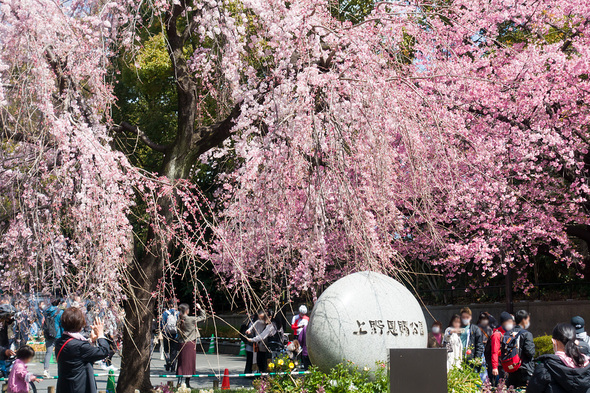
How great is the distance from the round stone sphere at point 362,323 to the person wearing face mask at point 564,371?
2484mm

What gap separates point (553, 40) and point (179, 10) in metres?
9.51

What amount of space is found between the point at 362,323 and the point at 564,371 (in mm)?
A: 2850

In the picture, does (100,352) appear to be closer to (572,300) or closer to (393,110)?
(393,110)

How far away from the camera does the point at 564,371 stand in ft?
15.7

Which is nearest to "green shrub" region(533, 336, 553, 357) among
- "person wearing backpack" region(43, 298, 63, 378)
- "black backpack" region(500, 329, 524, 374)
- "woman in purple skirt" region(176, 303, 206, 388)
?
"black backpack" region(500, 329, 524, 374)

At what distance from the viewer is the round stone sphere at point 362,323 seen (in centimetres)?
732

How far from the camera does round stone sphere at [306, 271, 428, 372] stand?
24.0 feet

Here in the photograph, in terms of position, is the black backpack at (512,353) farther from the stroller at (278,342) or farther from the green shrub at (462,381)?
the stroller at (278,342)

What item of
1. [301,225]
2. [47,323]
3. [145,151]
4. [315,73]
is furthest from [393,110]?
[145,151]

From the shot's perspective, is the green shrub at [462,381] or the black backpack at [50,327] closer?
the green shrub at [462,381]

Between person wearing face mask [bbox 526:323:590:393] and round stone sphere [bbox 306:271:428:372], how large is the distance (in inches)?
97.8

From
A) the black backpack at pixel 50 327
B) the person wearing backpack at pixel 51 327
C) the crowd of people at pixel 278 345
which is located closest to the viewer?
the crowd of people at pixel 278 345

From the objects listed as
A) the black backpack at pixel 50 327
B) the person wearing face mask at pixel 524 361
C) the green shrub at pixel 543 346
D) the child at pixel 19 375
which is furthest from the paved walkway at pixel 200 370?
the green shrub at pixel 543 346

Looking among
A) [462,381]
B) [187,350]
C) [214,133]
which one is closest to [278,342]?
[187,350]
